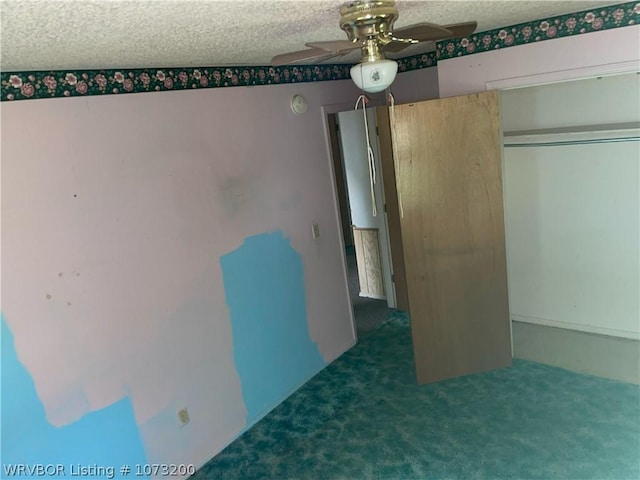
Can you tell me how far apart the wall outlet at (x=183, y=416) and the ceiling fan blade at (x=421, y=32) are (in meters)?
2.27

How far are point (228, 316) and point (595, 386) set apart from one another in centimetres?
241

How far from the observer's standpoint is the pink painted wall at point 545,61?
2.47m

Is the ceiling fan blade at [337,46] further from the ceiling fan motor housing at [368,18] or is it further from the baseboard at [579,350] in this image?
the baseboard at [579,350]

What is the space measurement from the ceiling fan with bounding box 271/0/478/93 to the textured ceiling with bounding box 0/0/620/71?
0.07 m

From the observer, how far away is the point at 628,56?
8.04 ft

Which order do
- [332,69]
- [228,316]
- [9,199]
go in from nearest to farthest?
[9,199] < [228,316] < [332,69]

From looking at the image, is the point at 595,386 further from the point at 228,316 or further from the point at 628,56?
the point at 228,316

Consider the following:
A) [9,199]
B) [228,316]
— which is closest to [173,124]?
[9,199]

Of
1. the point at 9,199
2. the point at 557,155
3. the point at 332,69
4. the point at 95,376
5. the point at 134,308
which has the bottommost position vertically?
the point at 95,376

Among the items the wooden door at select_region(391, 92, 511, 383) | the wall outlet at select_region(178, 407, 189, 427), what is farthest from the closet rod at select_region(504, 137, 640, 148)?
the wall outlet at select_region(178, 407, 189, 427)

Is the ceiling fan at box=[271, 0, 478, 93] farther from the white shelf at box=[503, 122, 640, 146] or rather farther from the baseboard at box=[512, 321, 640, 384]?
the baseboard at box=[512, 321, 640, 384]

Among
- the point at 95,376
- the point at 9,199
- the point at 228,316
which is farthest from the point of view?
the point at 228,316

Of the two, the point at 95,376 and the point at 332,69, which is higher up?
the point at 332,69

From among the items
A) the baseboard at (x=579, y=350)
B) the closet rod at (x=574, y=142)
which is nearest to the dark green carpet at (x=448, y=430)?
the baseboard at (x=579, y=350)
